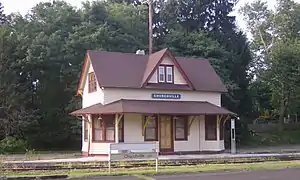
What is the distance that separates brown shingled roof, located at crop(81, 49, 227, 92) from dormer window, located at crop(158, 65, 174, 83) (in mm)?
573

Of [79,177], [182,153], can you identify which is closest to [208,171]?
[79,177]

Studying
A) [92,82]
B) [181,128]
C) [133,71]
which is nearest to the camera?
[181,128]

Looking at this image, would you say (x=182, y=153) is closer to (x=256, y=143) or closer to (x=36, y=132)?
(x=36, y=132)

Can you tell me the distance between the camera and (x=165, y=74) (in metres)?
33.0

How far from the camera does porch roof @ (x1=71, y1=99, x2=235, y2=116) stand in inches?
1166

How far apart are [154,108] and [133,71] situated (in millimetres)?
4019

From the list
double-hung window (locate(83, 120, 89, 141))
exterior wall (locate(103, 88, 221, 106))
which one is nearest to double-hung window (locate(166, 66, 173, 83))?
exterior wall (locate(103, 88, 221, 106))

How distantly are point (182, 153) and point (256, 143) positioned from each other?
18.7 meters

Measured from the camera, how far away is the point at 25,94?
4050 centimetres

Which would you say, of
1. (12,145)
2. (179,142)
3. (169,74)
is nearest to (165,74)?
(169,74)

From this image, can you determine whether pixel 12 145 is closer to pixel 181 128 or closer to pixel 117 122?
pixel 117 122

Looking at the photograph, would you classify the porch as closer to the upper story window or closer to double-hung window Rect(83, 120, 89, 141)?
double-hung window Rect(83, 120, 89, 141)

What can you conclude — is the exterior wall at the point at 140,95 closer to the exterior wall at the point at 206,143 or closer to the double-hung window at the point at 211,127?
the double-hung window at the point at 211,127

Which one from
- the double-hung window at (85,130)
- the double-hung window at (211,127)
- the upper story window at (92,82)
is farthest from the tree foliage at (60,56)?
the double-hung window at (211,127)
